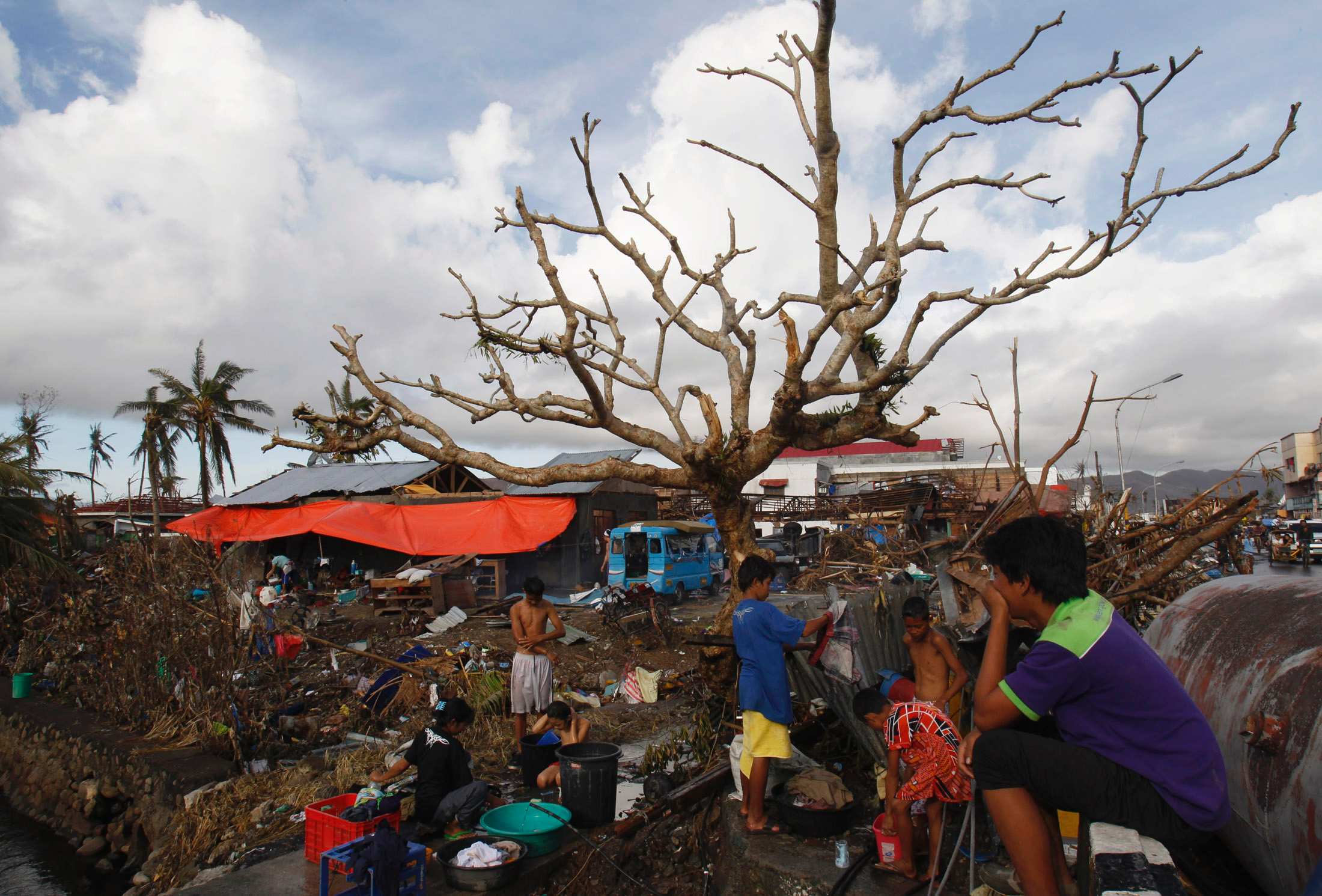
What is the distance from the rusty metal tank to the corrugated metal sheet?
1.78 meters

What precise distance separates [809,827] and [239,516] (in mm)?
20102

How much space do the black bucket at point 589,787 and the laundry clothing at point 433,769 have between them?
2.52 feet

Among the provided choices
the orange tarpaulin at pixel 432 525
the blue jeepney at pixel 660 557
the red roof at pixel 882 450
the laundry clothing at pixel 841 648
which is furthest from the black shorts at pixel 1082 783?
the red roof at pixel 882 450

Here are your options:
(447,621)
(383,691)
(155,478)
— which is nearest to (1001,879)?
(383,691)

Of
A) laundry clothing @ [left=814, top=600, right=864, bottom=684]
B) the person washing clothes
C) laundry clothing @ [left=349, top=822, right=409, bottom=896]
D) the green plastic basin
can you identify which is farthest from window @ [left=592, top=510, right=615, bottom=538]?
laundry clothing @ [left=349, top=822, right=409, bottom=896]

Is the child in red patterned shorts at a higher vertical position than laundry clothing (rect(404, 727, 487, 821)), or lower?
higher

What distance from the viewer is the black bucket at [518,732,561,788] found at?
20.6 ft

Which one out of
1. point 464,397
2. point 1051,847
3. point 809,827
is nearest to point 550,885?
point 809,827

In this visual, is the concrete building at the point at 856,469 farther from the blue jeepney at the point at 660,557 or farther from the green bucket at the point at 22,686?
the green bucket at the point at 22,686

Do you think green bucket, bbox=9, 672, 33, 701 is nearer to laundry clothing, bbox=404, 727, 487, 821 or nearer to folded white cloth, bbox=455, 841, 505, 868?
laundry clothing, bbox=404, 727, 487, 821

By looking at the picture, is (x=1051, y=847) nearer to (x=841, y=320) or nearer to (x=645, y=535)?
(x=841, y=320)

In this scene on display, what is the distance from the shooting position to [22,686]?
37.8 ft

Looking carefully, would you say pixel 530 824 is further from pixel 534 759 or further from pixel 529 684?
pixel 529 684

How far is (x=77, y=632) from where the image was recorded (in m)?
11.3
